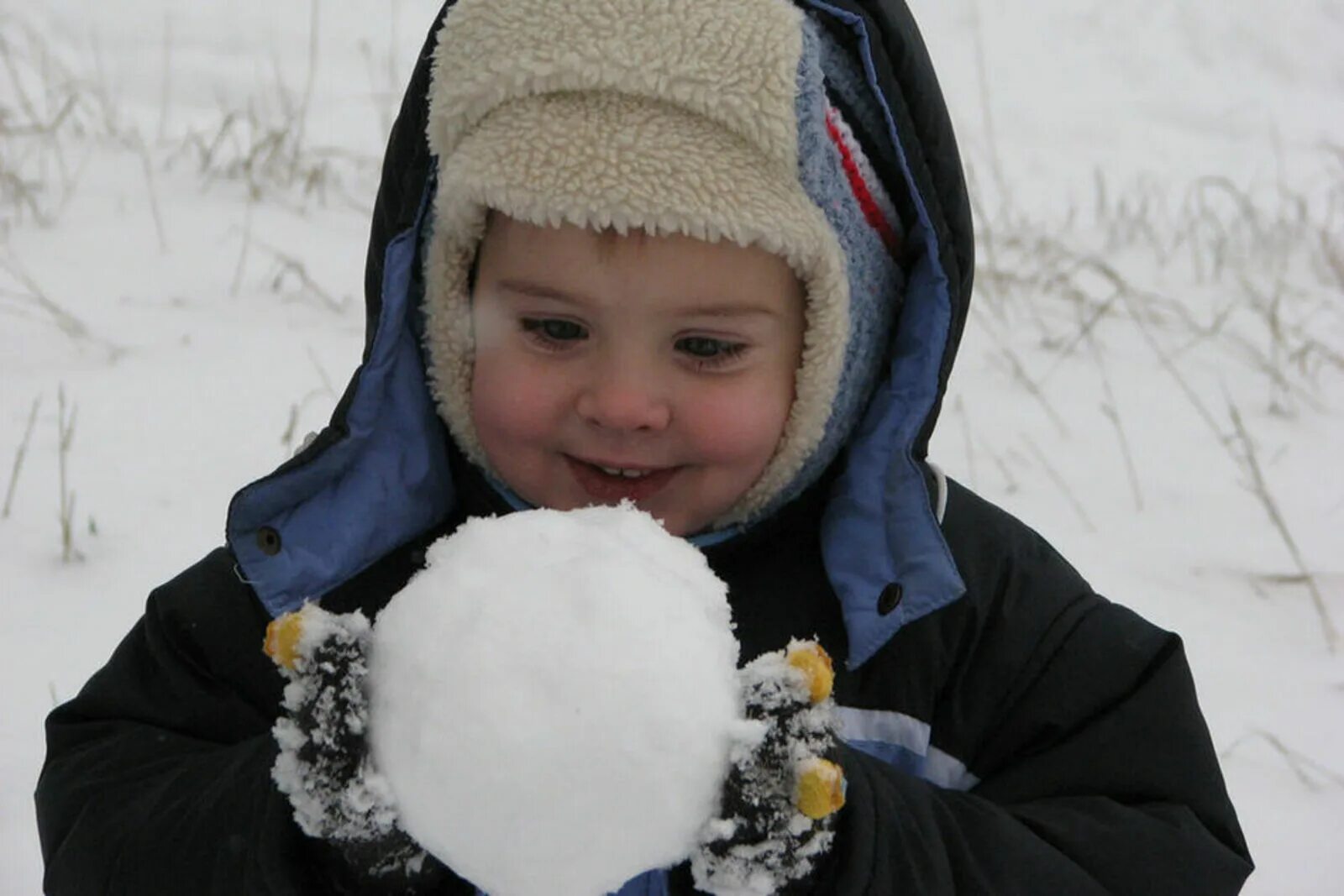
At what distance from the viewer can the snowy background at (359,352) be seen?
2.55 metres

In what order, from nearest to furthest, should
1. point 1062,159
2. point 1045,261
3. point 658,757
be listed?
point 658,757
point 1045,261
point 1062,159

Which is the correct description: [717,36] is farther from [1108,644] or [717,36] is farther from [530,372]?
[1108,644]

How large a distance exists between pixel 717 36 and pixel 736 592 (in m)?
0.63

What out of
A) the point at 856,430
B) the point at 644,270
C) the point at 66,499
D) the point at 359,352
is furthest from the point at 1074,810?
the point at 359,352

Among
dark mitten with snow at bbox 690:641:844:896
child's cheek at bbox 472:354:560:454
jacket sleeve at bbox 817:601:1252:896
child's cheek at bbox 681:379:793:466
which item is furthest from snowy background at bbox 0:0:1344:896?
dark mitten with snow at bbox 690:641:844:896

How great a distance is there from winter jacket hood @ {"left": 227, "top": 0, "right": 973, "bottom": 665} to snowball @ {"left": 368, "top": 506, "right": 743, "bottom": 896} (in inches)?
19.9

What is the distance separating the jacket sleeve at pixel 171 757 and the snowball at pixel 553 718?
33 centimetres

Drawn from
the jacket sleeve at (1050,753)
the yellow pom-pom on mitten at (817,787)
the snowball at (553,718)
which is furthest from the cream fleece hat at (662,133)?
the yellow pom-pom on mitten at (817,787)

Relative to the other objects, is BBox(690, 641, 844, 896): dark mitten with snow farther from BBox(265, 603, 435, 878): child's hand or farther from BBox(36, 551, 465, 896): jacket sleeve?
BBox(36, 551, 465, 896): jacket sleeve

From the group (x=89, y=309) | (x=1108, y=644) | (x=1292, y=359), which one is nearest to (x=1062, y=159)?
(x=1292, y=359)

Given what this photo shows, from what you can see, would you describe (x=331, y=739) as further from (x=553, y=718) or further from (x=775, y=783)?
(x=775, y=783)

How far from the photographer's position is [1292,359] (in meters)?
3.81

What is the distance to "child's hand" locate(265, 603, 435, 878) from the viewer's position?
1147 mm

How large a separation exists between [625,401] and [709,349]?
0.12 m
